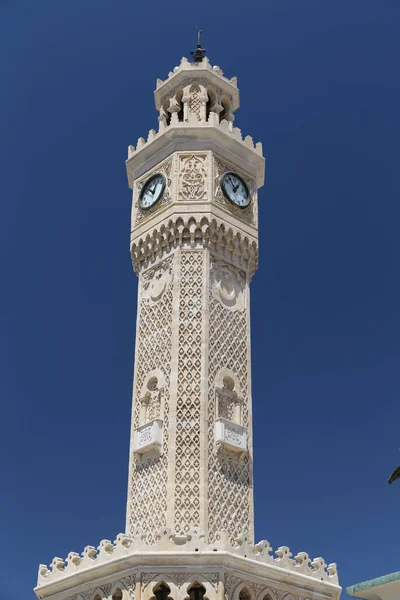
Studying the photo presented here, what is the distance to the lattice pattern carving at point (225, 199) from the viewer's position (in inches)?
891

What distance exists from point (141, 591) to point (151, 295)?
784 centimetres

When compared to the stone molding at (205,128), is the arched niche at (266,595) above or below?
below

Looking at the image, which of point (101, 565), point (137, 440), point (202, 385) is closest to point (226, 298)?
point (202, 385)

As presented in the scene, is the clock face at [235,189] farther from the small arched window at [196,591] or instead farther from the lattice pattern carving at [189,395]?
the small arched window at [196,591]

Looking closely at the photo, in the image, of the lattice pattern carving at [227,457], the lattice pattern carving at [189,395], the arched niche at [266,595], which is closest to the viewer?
the arched niche at [266,595]

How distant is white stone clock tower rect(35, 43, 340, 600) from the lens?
16984 mm

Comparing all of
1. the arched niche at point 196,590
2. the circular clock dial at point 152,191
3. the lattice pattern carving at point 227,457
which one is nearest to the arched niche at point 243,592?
the arched niche at point 196,590

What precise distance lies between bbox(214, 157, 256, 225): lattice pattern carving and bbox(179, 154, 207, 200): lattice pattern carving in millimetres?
344

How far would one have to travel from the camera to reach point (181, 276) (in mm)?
21453

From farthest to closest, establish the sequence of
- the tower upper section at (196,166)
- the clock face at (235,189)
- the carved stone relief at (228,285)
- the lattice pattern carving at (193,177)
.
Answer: the clock face at (235,189) → the lattice pattern carving at (193,177) → the tower upper section at (196,166) → the carved stone relief at (228,285)

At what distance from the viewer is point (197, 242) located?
21.9 meters

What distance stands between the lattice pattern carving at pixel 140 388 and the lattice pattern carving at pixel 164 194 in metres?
1.60

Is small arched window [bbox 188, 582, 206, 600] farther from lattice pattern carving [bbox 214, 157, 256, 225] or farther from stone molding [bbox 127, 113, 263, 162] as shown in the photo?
stone molding [bbox 127, 113, 263, 162]

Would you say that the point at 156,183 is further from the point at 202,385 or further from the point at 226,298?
the point at 202,385
